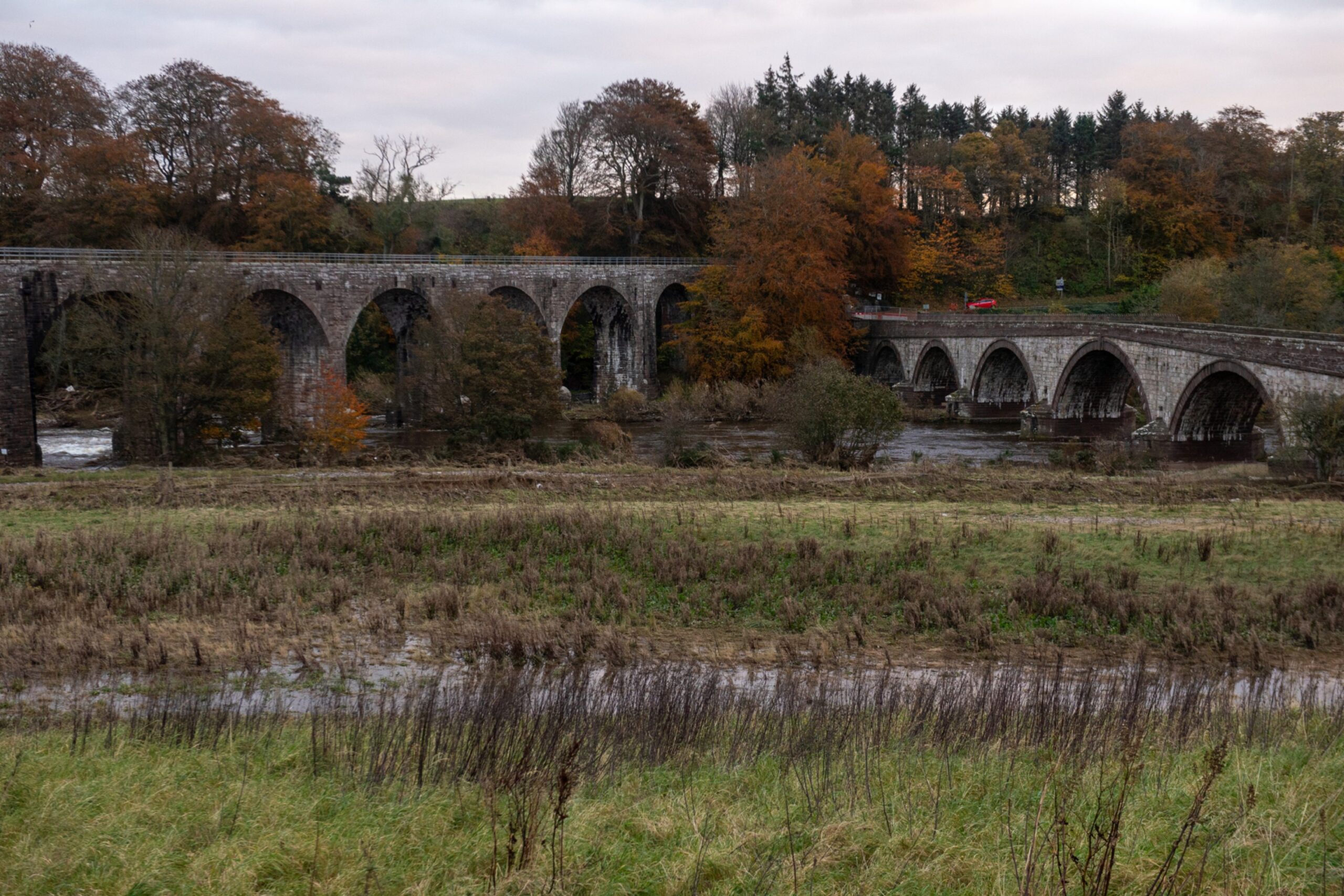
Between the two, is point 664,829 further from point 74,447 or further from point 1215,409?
point 74,447

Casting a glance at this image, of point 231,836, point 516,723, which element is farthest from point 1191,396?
point 231,836

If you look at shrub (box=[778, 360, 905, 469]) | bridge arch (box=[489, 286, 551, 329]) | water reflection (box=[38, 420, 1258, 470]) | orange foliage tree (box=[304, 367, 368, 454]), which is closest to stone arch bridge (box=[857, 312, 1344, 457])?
water reflection (box=[38, 420, 1258, 470])

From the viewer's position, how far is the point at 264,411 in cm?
3384

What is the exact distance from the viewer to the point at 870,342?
61.2m

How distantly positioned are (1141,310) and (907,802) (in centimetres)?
6409

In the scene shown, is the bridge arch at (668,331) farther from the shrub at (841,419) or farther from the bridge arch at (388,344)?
the shrub at (841,419)

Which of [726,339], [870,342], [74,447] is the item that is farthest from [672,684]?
[870,342]

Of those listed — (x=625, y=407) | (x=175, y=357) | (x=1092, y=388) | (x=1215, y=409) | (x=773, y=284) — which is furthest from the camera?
(x=773, y=284)

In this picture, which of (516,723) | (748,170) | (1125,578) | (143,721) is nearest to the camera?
(516,723)

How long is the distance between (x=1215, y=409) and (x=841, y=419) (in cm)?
1563

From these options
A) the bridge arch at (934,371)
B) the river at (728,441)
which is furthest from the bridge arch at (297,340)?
the bridge arch at (934,371)

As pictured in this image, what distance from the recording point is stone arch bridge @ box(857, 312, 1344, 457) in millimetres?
31969

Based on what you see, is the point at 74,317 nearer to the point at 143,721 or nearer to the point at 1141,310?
the point at 143,721

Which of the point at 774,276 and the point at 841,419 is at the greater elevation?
the point at 774,276
